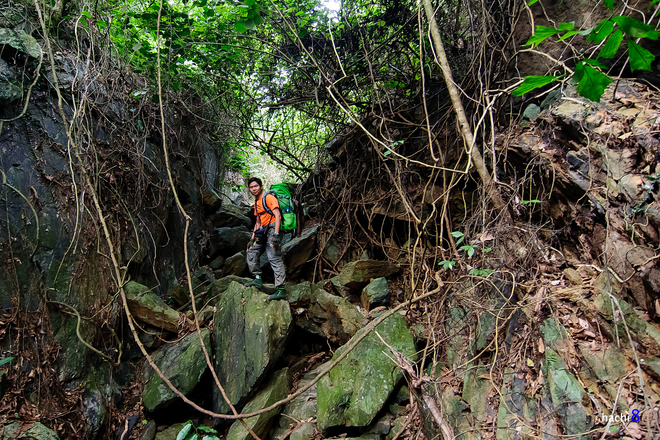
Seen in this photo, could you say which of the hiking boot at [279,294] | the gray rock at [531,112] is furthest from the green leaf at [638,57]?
the hiking boot at [279,294]

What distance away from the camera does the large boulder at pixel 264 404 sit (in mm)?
3500

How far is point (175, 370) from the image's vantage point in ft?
13.4

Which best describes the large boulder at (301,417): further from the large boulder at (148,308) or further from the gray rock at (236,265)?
the gray rock at (236,265)

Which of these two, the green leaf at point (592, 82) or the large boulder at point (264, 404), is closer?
the green leaf at point (592, 82)

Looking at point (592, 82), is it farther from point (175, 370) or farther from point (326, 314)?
point (175, 370)

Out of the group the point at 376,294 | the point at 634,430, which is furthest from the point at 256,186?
the point at 634,430

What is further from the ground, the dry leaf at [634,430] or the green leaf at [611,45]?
the green leaf at [611,45]

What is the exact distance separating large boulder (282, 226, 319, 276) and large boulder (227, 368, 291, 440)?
2.10m

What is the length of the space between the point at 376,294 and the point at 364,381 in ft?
4.64

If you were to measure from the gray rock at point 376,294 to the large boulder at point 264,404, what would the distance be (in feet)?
4.84

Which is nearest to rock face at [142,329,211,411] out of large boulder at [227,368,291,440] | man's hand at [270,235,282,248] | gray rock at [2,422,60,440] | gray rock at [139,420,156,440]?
gray rock at [139,420,156,440]

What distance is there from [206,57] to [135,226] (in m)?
2.93

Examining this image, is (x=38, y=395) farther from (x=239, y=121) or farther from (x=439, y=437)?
(x=239, y=121)

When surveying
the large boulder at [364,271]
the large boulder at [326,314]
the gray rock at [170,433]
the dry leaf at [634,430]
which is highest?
the dry leaf at [634,430]
